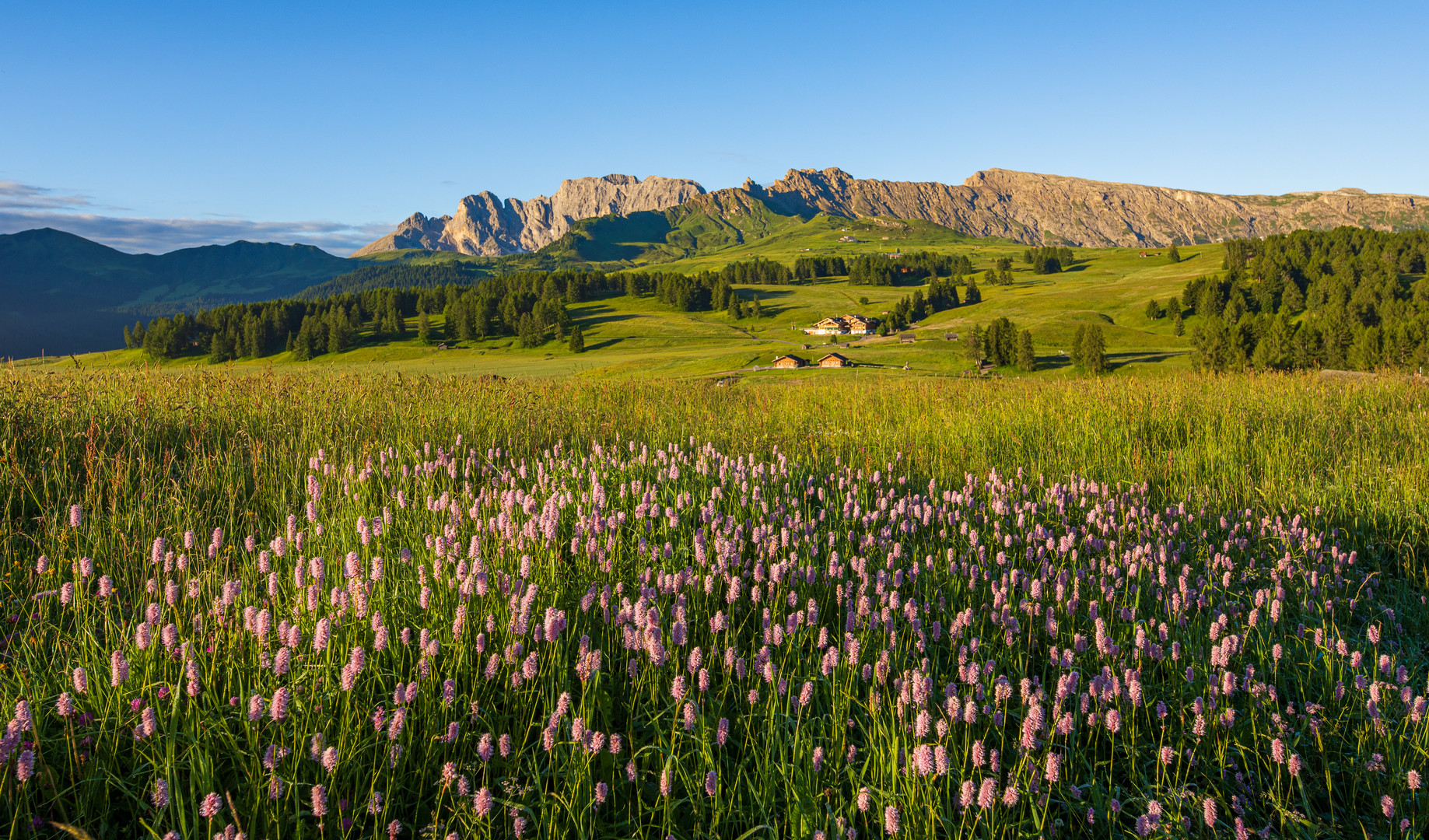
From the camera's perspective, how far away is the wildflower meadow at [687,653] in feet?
8.22

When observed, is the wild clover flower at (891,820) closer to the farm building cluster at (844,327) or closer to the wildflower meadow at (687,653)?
the wildflower meadow at (687,653)

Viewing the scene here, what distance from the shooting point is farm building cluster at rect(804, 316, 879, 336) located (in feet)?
434

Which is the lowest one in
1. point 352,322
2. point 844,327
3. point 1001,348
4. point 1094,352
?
point 1094,352

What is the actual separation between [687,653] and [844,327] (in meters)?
134

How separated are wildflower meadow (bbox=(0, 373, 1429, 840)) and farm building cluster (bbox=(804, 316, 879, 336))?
417 feet

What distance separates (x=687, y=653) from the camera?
3.57 m

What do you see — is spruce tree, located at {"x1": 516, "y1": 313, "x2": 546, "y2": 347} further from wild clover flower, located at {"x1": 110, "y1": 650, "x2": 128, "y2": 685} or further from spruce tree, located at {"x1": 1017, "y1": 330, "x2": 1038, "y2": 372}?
wild clover flower, located at {"x1": 110, "y1": 650, "x2": 128, "y2": 685}

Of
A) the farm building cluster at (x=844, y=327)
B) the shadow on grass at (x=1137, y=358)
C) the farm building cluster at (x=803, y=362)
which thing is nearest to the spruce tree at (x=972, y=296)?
the farm building cluster at (x=844, y=327)

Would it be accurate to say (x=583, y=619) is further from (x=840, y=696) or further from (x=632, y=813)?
(x=840, y=696)

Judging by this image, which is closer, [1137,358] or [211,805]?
[211,805]

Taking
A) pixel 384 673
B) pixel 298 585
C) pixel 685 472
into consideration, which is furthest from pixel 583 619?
pixel 685 472

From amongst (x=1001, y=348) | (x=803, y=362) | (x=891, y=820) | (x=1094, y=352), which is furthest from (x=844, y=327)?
(x=891, y=820)

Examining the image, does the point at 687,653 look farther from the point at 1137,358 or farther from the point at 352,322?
the point at 352,322

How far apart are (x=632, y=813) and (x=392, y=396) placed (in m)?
9.46
